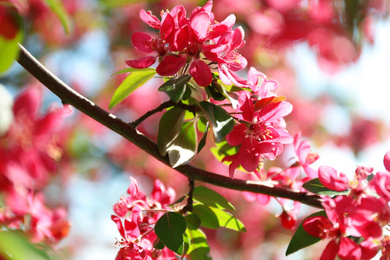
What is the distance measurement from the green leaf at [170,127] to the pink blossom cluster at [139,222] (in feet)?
0.53

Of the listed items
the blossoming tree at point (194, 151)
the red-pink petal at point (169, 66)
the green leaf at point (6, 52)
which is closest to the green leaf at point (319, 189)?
the blossoming tree at point (194, 151)

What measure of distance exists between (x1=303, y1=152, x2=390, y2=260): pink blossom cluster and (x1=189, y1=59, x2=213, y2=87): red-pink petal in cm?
29

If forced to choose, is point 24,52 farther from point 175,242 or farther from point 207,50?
point 175,242

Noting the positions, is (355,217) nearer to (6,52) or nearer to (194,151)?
(194,151)

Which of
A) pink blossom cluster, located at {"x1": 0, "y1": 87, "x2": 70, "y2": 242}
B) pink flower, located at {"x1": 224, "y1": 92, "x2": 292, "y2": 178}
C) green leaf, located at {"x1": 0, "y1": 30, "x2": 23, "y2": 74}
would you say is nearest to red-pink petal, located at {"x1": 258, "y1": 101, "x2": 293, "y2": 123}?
pink flower, located at {"x1": 224, "y1": 92, "x2": 292, "y2": 178}

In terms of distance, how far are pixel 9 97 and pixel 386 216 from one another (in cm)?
65

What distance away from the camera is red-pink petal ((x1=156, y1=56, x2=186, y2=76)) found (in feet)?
2.81

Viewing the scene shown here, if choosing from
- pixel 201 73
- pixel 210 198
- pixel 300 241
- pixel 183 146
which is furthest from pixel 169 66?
pixel 300 241

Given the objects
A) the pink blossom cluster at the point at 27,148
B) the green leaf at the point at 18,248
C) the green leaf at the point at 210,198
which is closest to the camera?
the green leaf at the point at 18,248

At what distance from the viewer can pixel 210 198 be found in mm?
995

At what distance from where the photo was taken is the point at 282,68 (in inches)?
141

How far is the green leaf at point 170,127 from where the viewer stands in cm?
89

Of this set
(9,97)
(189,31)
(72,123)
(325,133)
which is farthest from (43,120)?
(325,133)

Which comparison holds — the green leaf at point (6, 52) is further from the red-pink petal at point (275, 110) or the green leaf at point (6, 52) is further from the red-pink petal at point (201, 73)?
the red-pink petal at point (275, 110)
